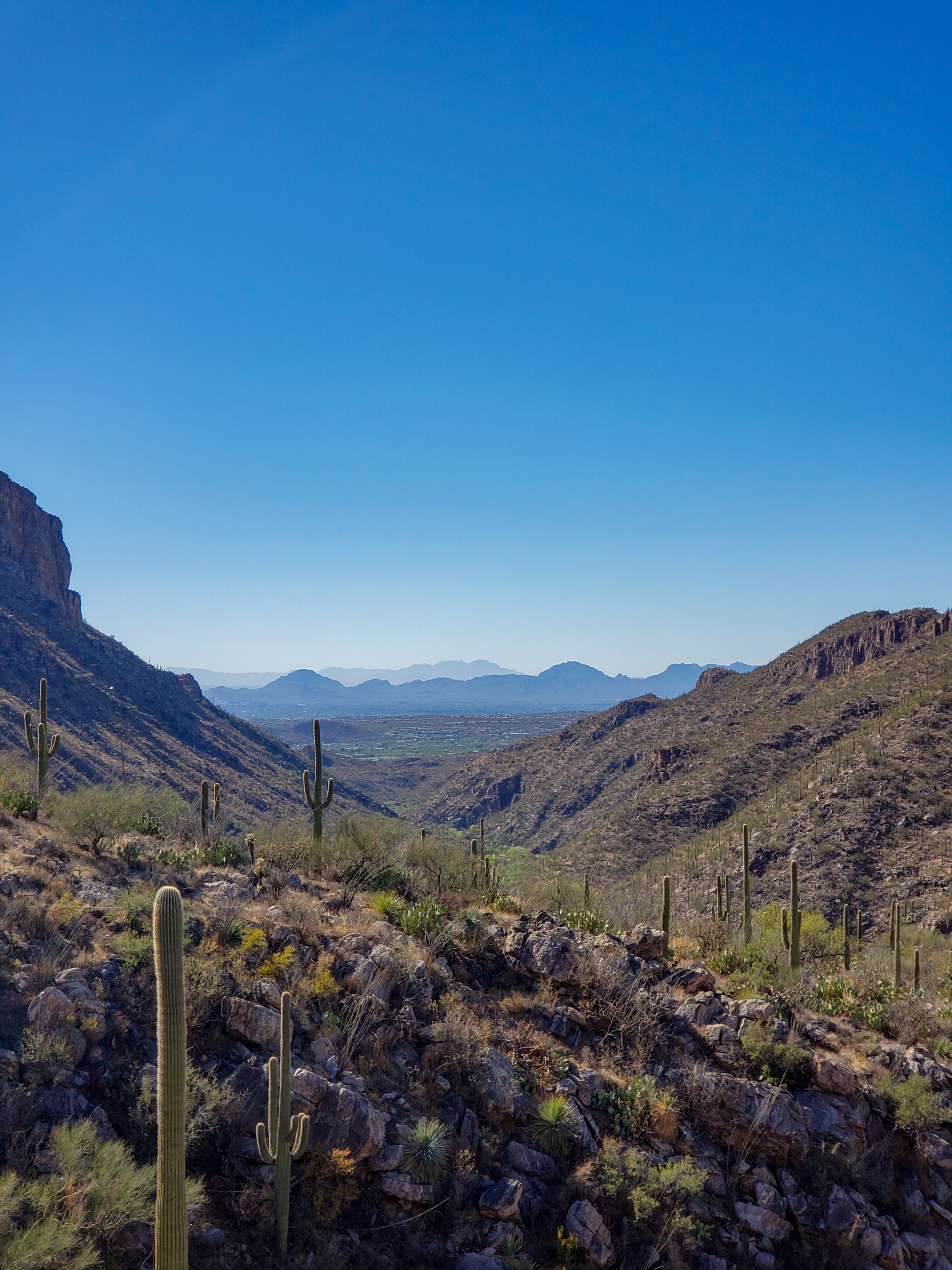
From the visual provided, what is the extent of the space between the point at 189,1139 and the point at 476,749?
564 ft

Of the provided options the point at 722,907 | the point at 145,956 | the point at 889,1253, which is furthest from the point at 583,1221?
the point at 722,907

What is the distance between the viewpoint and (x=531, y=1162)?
8.24 m

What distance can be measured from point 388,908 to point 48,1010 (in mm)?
5898

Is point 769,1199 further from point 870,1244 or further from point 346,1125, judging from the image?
point 346,1125

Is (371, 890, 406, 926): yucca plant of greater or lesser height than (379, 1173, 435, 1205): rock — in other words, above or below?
above

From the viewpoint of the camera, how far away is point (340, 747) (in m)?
191

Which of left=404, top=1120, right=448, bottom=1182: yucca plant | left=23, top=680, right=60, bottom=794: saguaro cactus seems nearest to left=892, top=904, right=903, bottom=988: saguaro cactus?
left=404, top=1120, right=448, bottom=1182: yucca plant

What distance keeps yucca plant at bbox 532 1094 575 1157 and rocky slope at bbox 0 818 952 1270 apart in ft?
0.20

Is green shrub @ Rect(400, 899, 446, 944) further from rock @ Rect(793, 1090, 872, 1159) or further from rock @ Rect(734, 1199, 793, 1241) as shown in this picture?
rock @ Rect(793, 1090, 872, 1159)

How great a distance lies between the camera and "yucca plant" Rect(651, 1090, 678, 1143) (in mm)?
9141

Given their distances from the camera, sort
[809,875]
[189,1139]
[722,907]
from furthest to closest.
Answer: [809,875] → [722,907] → [189,1139]

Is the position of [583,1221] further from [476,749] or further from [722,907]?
[476,749]

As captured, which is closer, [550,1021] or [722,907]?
[550,1021]

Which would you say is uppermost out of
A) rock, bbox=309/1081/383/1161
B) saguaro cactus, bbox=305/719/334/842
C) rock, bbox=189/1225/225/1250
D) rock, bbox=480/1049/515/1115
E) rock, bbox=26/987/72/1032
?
saguaro cactus, bbox=305/719/334/842
